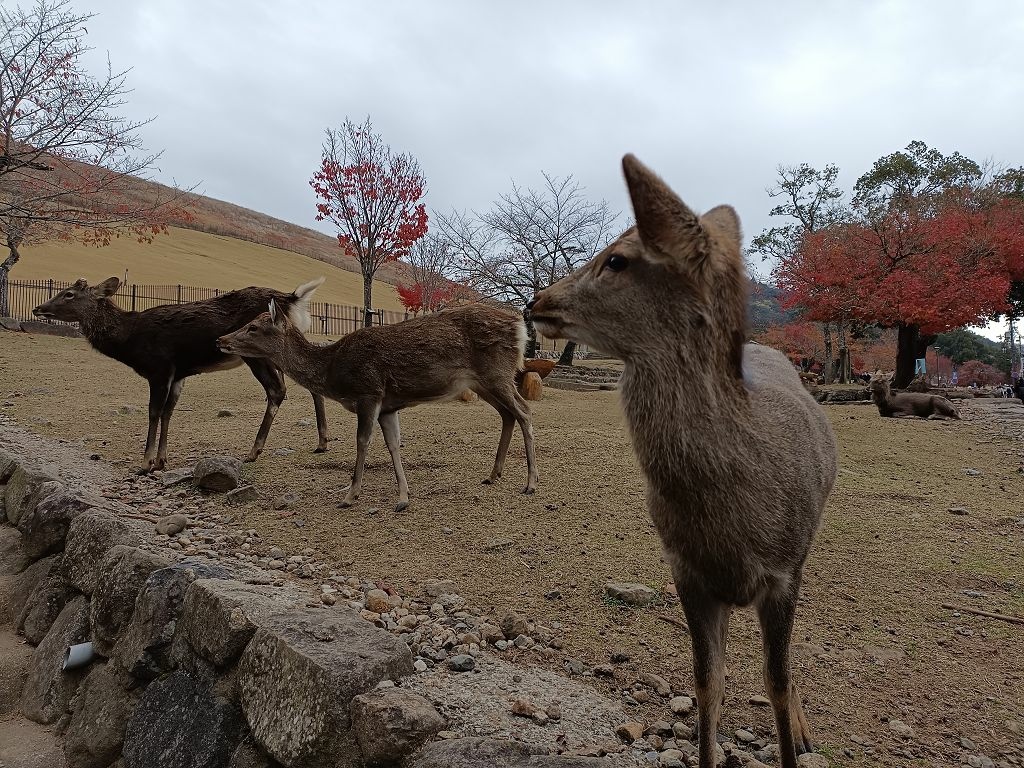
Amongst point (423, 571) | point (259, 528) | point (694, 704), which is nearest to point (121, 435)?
point (259, 528)

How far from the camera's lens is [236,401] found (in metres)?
11.3

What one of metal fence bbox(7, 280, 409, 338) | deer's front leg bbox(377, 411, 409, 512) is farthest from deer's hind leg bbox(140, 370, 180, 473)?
metal fence bbox(7, 280, 409, 338)

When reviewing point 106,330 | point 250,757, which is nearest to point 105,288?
point 106,330

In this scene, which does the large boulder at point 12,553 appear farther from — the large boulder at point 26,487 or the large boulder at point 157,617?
the large boulder at point 157,617

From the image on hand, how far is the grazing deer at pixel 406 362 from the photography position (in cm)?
585

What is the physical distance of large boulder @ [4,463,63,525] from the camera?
5.29 metres

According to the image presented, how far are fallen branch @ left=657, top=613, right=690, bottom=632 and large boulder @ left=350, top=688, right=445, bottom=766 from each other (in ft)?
4.82

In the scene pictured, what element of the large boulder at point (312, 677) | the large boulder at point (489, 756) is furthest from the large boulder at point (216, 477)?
the large boulder at point (489, 756)

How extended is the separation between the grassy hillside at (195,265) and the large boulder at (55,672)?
35.7 metres

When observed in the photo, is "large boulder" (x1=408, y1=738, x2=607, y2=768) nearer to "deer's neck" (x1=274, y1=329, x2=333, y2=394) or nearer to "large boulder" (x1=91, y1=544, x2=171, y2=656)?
"large boulder" (x1=91, y1=544, x2=171, y2=656)

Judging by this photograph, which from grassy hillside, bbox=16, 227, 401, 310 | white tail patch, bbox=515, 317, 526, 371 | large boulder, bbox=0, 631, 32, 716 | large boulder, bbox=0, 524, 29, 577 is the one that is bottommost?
large boulder, bbox=0, 631, 32, 716

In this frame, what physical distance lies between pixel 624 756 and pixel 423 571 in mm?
2013

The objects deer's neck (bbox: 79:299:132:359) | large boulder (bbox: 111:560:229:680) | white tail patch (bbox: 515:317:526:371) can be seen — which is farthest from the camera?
deer's neck (bbox: 79:299:132:359)

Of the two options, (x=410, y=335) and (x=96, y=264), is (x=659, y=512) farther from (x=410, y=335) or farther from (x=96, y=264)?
(x=96, y=264)
